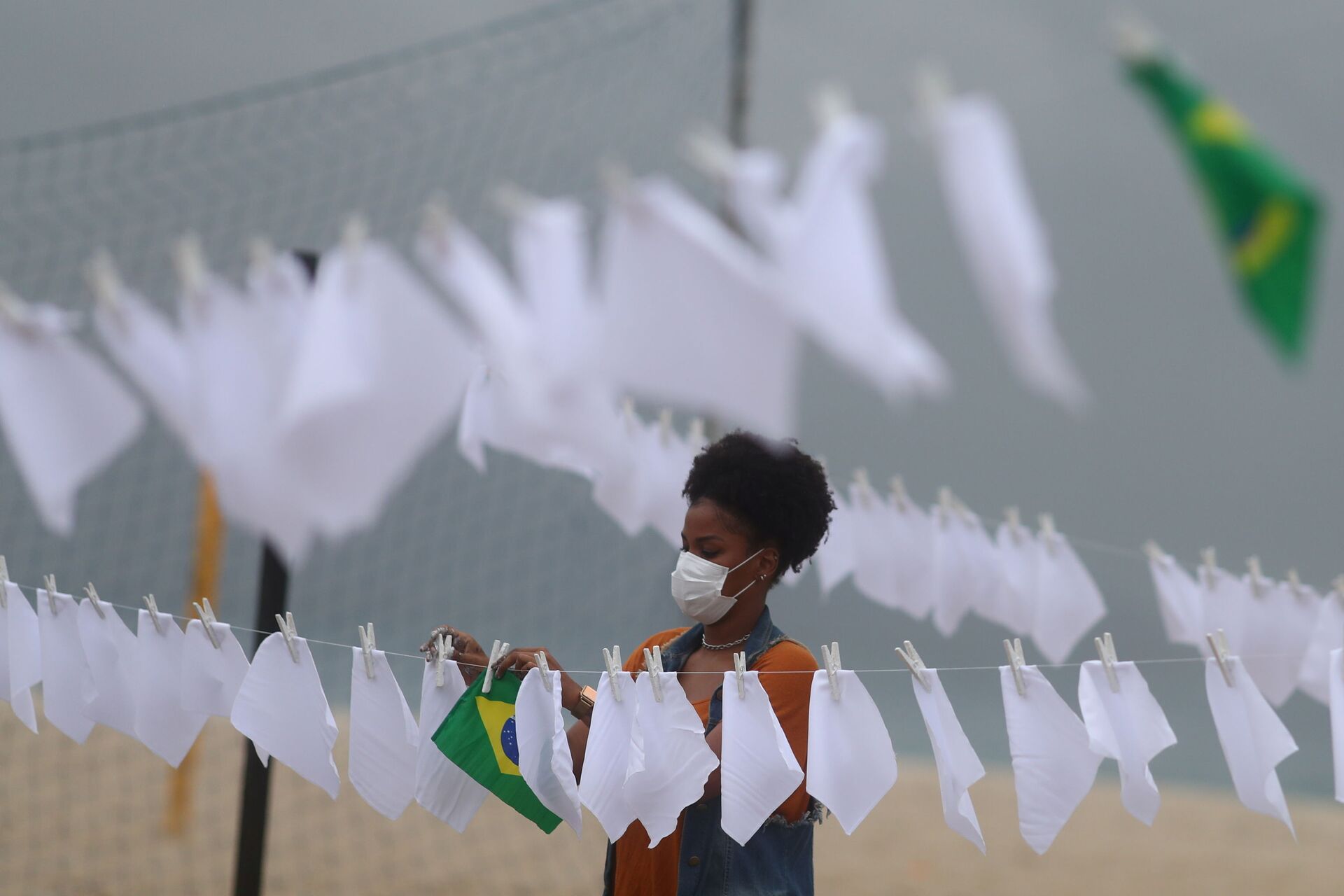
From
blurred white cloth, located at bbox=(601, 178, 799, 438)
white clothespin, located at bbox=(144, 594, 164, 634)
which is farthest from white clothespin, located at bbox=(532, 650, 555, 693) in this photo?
blurred white cloth, located at bbox=(601, 178, 799, 438)

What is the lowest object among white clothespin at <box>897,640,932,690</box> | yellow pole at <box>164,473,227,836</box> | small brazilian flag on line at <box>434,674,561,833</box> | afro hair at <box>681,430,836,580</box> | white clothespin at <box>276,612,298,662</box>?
small brazilian flag on line at <box>434,674,561,833</box>

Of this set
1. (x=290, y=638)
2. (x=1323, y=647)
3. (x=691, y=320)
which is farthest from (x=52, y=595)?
A: (x=1323, y=647)

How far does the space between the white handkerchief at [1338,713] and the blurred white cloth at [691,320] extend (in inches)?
74.8

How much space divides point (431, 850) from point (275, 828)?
3.25ft

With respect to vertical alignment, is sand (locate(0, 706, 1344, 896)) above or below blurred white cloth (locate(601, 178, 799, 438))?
below

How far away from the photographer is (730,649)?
2.44m

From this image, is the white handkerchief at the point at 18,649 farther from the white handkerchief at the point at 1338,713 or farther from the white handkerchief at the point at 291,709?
the white handkerchief at the point at 1338,713

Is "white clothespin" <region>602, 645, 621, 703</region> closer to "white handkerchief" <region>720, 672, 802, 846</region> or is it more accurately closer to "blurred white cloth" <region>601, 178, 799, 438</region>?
"white handkerchief" <region>720, 672, 802, 846</region>

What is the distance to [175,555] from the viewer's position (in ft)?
17.3

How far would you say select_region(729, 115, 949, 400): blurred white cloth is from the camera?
1.22 m

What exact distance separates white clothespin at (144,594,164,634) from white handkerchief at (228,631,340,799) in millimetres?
265

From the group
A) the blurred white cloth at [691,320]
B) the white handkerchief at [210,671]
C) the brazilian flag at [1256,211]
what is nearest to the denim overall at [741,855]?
the white handkerchief at [210,671]

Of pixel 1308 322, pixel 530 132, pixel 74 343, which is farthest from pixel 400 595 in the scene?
pixel 1308 322

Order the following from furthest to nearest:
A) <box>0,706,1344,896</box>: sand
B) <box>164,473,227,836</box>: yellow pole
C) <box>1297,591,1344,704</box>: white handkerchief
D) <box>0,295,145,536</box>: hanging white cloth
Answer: <box>0,706,1344,896</box>: sand, <box>164,473,227,836</box>: yellow pole, <box>1297,591,1344,704</box>: white handkerchief, <box>0,295,145,536</box>: hanging white cloth
